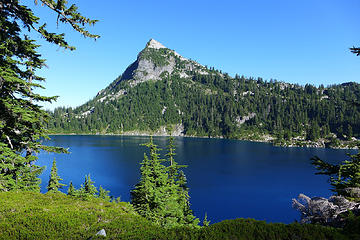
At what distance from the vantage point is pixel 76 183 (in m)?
64.4

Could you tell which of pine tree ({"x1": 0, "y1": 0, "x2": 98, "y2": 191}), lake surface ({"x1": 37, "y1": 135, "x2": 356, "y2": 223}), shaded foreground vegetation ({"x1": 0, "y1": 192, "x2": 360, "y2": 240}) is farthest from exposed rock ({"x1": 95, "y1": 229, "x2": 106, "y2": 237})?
lake surface ({"x1": 37, "y1": 135, "x2": 356, "y2": 223})

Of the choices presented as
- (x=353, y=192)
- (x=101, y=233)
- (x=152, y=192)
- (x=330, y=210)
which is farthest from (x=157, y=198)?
(x=353, y=192)

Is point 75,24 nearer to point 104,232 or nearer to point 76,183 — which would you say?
point 104,232

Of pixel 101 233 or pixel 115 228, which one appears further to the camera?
pixel 115 228

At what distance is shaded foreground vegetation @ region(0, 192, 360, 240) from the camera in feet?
26.3

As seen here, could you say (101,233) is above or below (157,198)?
above

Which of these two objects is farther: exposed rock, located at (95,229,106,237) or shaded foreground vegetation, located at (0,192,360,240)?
exposed rock, located at (95,229,106,237)

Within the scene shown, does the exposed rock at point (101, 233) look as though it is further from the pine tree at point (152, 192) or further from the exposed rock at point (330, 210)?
the pine tree at point (152, 192)

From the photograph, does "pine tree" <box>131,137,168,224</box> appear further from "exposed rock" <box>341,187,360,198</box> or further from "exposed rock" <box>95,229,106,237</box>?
"exposed rock" <box>341,187,360,198</box>

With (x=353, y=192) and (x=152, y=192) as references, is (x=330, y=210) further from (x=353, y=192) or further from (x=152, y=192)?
(x=152, y=192)

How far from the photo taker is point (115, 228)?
9680mm

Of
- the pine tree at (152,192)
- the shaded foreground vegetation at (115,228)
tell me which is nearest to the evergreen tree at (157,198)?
the pine tree at (152,192)

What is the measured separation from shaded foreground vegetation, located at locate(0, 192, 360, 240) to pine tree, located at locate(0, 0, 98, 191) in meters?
6.26

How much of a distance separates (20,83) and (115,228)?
14329mm
